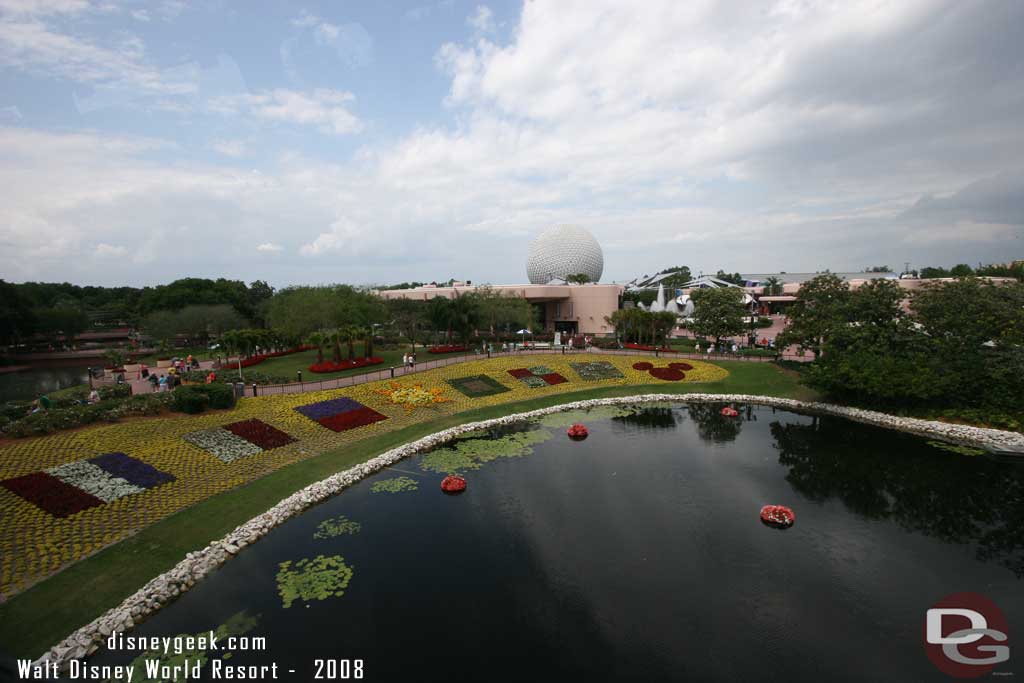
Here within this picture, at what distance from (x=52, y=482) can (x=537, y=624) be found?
1866 cm

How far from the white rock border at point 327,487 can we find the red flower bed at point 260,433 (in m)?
5.03

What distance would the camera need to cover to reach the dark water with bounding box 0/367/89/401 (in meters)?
37.0

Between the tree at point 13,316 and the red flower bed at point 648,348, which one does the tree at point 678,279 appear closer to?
the red flower bed at point 648,348

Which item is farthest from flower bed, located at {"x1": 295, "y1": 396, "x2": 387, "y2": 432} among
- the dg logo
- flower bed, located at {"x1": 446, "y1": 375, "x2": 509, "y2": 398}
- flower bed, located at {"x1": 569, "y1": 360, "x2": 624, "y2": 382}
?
the dg logo

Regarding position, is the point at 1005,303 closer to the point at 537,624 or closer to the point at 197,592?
the point at 537,624

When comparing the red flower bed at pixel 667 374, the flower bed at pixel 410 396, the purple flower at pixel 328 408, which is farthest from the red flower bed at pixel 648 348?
the purple flower at pixel 328 408

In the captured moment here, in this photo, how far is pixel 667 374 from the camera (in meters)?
40.2

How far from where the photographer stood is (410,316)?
163 feet

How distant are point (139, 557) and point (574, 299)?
62.2m

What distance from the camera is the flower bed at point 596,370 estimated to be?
1572 inches

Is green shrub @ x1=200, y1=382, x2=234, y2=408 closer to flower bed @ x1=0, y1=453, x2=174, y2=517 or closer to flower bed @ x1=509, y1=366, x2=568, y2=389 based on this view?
flower bed @ x1=0, y1=453, x2=174, y2=517

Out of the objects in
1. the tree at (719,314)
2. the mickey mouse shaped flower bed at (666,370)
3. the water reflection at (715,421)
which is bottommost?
the water reflection at (715,421)

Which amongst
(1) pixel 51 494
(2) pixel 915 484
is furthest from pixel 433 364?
(2) pixel 915 484

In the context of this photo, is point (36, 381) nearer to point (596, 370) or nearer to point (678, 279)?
point (596, 370)
